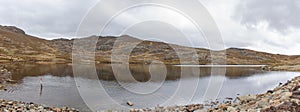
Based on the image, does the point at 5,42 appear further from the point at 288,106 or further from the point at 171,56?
the point at 288,106

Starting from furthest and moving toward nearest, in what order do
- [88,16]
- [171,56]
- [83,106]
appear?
[171,56], [83,106], [88,16]

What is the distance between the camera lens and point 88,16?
1507 cm

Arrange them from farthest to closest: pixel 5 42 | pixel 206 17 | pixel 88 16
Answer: pixel 5 42 → pixel 206 17 → pixel 88 16

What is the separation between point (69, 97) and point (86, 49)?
5552 inches

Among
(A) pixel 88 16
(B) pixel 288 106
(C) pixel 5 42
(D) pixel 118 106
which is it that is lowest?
(D) pixel 118 106

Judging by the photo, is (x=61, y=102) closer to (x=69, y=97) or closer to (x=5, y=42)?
(x=69, y=97)

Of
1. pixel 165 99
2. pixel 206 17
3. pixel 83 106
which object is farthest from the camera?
pixel 165 99

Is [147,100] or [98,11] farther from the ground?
[98,11]

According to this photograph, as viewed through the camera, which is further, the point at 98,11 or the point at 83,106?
the point at 83,106

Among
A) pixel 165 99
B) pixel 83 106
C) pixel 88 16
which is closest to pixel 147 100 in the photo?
pixel 165 99

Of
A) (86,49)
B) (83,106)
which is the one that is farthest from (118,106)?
(86,49)

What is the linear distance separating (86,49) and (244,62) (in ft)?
382

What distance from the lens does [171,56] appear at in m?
180

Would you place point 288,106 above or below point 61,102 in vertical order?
above
